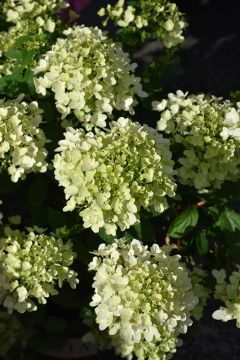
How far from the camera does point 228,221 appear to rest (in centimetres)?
174

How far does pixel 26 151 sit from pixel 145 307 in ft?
1.71

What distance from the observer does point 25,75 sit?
1.72 m

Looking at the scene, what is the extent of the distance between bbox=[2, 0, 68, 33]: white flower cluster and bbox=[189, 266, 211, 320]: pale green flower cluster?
2.95 feet

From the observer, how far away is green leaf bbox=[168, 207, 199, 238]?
1.76 metres

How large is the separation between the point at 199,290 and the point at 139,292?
0.43 meters

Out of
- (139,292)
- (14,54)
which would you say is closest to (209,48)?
(14,54)

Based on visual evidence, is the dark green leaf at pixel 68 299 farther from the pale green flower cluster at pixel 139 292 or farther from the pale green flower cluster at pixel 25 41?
the pale green flower cluster at pixel 25 41

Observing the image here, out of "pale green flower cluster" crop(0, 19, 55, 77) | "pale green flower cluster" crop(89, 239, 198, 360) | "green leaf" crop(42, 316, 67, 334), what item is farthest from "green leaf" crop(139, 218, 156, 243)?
"pale green flower cluster" crop(0, 19, 55, 77)

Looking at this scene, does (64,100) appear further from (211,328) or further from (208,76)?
(208,76)

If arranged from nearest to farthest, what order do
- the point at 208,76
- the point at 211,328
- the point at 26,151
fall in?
the point at 26,151 → the point at 211,328 → the point at 208,76

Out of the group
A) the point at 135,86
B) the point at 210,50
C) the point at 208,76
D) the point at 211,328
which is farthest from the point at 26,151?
the point at 210,50

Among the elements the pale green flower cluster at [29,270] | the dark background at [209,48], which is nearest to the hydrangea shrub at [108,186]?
the pale green flower cluster at [29,270]

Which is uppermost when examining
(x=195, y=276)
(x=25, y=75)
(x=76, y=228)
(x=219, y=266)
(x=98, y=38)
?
(x=98, y=38)

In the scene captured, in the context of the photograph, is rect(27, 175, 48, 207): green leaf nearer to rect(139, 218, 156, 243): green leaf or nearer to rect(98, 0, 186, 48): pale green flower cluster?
rect(139, 218, 156, 243): green leaf
